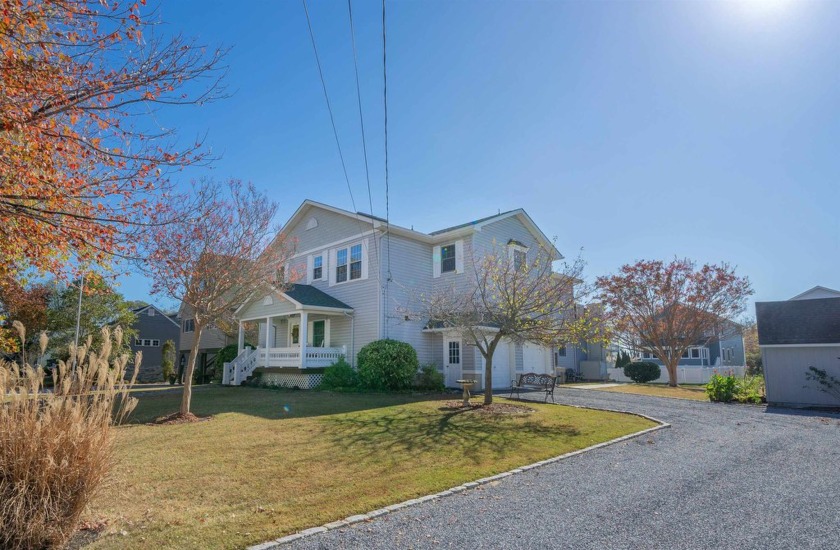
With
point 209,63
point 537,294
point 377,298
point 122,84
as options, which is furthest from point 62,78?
point 377,298

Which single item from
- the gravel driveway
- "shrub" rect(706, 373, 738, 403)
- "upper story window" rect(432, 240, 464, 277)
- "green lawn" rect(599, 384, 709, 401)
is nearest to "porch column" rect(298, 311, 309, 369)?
"upper story window" rect(432, 240, 464, 277)

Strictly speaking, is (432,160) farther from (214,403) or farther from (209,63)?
(214,403)

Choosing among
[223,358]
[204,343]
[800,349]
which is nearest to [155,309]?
[204,343]

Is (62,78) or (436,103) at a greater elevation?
(436,103)

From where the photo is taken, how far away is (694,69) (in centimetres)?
1102

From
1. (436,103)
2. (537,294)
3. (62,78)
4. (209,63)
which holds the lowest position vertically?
(537,294)

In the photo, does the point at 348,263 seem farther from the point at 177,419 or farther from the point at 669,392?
the point at 669,392

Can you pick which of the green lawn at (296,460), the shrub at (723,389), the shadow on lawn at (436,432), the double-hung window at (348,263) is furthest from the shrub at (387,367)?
the shrub at (723,389)

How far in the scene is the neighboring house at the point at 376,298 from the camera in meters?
20.1

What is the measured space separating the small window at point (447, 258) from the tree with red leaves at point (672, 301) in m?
8.90

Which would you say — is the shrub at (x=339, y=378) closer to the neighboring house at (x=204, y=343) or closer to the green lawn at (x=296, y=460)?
the green lawn at (x=296, y=460)

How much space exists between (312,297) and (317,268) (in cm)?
321

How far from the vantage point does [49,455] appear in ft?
13.1

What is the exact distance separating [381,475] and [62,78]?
6245 millimetres
